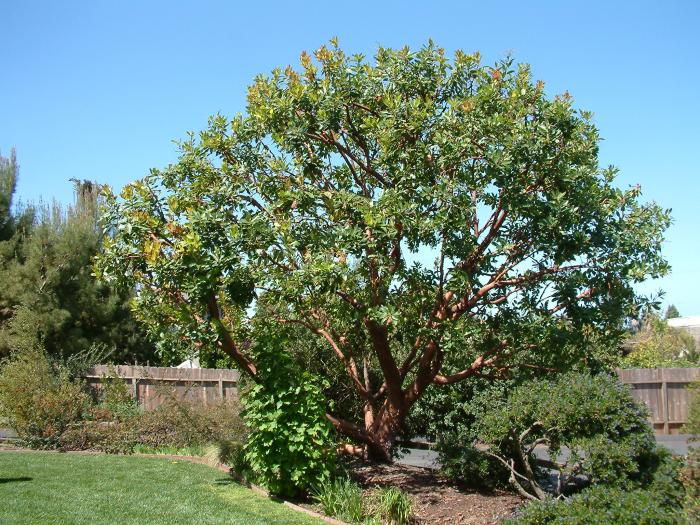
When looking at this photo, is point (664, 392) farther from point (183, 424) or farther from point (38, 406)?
point (38, 406)

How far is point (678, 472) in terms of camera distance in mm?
7562

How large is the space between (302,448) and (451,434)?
9.00 ft

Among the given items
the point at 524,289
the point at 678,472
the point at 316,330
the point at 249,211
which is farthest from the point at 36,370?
the point at 678,472

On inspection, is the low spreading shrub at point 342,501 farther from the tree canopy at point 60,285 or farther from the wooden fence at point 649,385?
the tree canopy at point 60,285

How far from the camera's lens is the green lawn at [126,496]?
818cm

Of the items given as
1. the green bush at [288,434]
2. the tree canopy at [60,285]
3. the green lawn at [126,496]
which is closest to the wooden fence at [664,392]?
the green bush at [288,434]

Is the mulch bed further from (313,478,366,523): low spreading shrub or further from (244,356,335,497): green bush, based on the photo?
(244,356,335,497): green bush

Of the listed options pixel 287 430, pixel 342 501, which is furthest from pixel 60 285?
pixel 342 501

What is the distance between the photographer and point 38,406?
14.7 metres

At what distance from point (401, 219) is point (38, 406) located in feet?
32.5

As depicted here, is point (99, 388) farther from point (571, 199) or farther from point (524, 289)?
point (571, 199)

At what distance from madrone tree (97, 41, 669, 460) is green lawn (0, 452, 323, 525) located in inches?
76.9

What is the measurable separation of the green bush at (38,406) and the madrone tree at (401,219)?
548 centimetres

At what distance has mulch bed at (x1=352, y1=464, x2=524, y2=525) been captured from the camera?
877 centimetres
